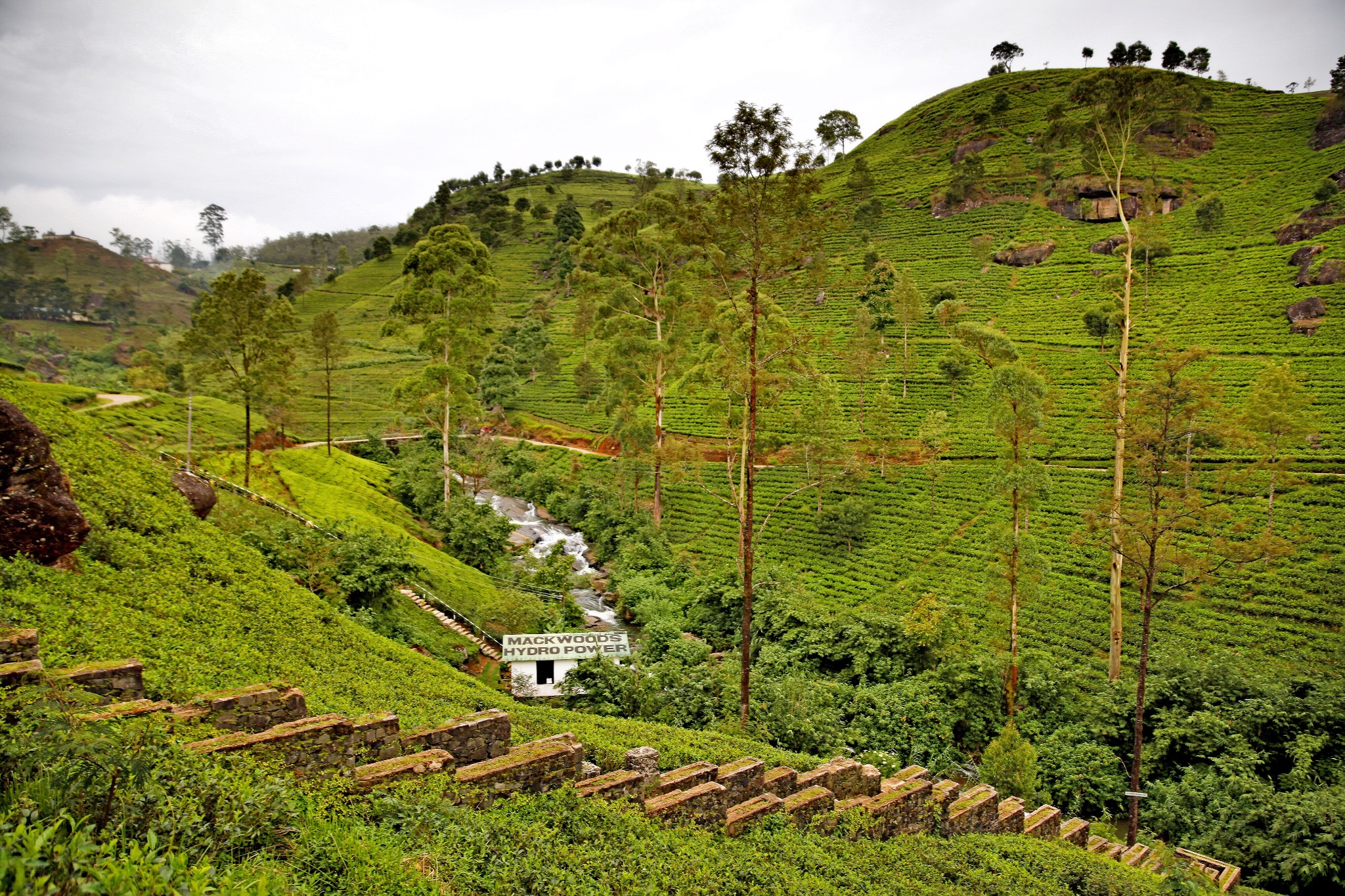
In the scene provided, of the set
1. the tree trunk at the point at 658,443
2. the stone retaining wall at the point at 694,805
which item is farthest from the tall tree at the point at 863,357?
the stone retaining wall at the point at 694,805

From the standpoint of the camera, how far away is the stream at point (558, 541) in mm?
25734

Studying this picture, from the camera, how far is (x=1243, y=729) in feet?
50.0

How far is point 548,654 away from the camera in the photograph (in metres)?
18.8

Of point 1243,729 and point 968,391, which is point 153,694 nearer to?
point 1243,729

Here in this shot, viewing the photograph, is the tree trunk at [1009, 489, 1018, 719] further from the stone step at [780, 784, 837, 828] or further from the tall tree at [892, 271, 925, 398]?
the tall tree at [892, 271, 925, 398]

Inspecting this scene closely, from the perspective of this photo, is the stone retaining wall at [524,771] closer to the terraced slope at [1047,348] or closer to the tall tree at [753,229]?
the tall tree at [753,229]

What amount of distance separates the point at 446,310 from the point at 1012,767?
26.1 metres

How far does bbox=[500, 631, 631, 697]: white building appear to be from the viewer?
18.5 meters

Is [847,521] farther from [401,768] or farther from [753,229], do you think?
[401,768]

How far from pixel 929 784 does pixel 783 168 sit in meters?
11.5

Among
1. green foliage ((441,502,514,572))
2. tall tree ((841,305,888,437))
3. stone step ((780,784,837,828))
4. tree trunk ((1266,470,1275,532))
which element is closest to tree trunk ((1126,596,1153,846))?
stone step ((780,784,837,828))

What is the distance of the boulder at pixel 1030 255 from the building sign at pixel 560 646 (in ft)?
186

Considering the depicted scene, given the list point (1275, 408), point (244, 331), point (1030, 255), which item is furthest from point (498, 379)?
point (1030, 255)

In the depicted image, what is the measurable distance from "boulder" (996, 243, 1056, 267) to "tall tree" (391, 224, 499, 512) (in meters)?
50.5
